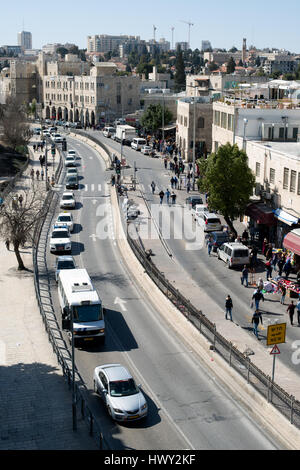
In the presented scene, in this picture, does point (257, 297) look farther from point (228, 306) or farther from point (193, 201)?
point (193, 201)

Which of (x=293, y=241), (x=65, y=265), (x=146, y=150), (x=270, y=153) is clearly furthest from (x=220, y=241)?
(x=146, y=150)

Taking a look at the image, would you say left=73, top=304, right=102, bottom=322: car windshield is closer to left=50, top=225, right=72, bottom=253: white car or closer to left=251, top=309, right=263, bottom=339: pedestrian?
left=251, top=309, right=263, bottom=339: pedestrian

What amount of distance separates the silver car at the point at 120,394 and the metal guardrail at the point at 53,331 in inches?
28.4

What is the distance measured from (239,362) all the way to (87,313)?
7609mm

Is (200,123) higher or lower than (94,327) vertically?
higher

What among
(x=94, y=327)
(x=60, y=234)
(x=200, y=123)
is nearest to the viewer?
(x=94, y=327)

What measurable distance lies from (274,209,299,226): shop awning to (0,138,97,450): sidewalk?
1590 cm

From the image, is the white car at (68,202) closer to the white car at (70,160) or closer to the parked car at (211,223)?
the parked car at (211,223)

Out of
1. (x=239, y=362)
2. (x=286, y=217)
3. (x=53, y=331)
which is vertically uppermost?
(x=286, y=217)

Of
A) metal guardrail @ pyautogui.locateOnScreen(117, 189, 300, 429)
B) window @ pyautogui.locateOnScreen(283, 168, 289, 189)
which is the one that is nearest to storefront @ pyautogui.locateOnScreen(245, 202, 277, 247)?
window @ pyautogui.locateOnScreen(283, 168, 289, 189)

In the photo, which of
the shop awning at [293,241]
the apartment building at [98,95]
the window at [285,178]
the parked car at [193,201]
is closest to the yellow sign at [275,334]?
the shop awning at [293,241]

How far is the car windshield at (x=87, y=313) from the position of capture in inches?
1099

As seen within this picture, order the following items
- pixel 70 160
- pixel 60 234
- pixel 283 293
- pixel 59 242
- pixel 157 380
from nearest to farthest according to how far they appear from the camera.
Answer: pixel 157 380 → pixel 283 293 → pixel 59 242 → pixel 60 234 → pixel 70 160

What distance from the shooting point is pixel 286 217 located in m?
39.8
